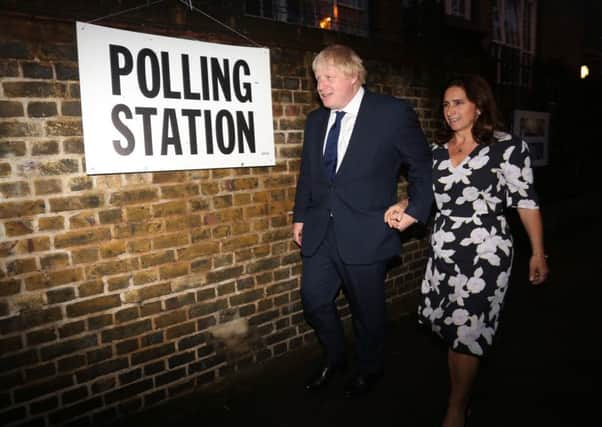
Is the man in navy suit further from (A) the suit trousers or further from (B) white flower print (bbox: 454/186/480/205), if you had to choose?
(B) white flower print (bbox: 454/186/480/205)

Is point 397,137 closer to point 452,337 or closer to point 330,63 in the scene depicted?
point 330,63

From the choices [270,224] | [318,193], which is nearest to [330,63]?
[318,193]

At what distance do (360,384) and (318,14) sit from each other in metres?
5.27

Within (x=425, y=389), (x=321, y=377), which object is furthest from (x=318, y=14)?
(x=425, y=389)

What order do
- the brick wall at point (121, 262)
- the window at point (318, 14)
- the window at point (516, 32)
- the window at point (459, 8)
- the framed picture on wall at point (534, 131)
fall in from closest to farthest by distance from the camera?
the brick wall at point (121, 262)
the window at point (318, 14)
the framed picture on wall at point (534, 131)
the window at point (459, 8)
the window at point (516, 32)

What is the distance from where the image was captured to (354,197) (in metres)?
2.64

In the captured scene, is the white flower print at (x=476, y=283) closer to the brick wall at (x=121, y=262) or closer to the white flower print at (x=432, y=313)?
the white flower print at (x=432, y=313)

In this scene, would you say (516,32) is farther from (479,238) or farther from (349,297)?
(349,297)

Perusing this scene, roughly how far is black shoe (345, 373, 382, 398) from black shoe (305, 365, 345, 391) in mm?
140

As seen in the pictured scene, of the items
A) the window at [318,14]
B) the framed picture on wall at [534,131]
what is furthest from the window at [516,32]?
the window at [318,14]

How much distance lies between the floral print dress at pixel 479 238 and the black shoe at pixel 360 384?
668mm

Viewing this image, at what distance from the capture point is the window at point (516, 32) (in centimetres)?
973

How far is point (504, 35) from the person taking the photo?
33.6 feet

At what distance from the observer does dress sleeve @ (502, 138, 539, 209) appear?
236 centimetres
